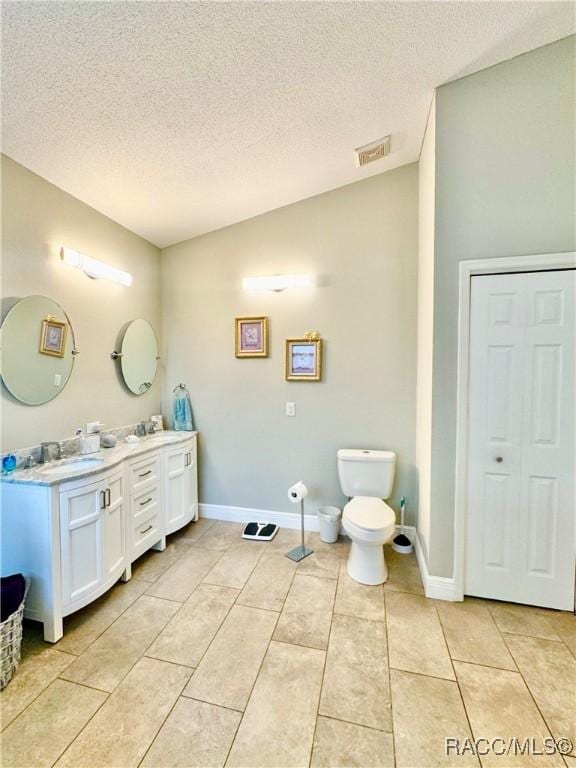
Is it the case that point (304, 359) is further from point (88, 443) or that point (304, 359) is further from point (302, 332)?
point (88, 443)

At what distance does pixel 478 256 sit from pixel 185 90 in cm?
176

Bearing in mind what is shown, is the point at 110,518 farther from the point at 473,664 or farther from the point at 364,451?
the point at 473,664

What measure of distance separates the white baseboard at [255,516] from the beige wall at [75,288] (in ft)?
3.59

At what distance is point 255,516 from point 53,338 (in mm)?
2101

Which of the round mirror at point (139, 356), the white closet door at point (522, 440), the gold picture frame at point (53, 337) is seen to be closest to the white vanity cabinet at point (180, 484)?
the round mirror at point (139, 356)

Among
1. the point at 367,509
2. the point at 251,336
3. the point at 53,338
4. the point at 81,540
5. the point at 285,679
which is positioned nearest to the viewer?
the point at 285,679

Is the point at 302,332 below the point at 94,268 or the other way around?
below

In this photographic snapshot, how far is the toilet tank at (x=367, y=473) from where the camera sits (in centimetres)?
239

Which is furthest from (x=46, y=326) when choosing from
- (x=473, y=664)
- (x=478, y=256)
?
(x=473, y=664)

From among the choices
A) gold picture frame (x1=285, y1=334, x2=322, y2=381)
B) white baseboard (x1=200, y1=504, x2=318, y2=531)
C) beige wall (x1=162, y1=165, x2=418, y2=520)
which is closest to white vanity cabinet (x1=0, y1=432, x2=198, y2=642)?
white baseboard (x1=200, y1=504, x2=318, y2=531)

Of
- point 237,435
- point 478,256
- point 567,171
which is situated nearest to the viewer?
point 567,171

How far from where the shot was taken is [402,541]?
2465 millimetres

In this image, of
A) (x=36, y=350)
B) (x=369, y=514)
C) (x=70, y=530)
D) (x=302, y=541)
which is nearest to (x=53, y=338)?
(x=36, y=350)

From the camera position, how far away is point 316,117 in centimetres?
186
